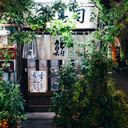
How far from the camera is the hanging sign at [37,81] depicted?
795 cm

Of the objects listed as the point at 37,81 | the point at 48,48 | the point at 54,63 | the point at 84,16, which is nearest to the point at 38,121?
the point at 37,81

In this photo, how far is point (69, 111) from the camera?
239 inches

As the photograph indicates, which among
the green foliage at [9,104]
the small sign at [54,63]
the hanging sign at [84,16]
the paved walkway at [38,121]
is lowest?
the paved walkway at [38,121]

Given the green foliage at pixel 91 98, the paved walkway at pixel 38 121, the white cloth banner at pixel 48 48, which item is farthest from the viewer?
the white cloth banner at pixel 48 48

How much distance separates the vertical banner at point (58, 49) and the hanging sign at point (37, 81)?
4.08 ft

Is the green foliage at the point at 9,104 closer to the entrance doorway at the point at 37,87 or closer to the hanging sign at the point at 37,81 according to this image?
the hanging sign at the point at 37,81

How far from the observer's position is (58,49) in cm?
754

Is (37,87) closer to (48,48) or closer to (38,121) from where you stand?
(38,121)

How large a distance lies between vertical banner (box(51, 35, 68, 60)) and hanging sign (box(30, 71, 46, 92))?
124 cm

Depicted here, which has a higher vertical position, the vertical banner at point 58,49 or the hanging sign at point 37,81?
the vertical banner at point 58,49

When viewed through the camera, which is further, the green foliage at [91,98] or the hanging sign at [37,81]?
the hanging sign at [37,81]

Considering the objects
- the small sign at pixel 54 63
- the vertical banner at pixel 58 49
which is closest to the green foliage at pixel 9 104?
the vertical banner at pixel 58 49

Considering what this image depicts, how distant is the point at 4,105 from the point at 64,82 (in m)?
2.61

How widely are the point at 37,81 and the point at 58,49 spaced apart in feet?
6.97
